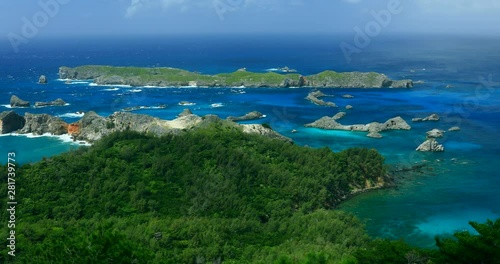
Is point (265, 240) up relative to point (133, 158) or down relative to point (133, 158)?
down

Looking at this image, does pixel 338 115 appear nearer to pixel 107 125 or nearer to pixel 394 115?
pixel 394 115

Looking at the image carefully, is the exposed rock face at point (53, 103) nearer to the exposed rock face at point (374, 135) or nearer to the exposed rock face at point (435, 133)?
the exposed rock face at point (374, 135)

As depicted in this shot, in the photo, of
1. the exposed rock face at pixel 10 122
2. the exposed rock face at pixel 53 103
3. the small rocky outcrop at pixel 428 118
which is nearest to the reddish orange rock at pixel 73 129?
the exposed rock face at pixel 10 122

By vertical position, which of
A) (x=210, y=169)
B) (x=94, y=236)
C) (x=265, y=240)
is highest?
(x=94, y=236)

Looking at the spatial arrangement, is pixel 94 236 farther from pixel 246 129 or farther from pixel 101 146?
pixel 246 129

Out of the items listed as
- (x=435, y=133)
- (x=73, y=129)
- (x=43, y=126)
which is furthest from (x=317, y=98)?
(x=43, y=126)

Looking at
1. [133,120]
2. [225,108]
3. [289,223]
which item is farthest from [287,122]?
[289,223]

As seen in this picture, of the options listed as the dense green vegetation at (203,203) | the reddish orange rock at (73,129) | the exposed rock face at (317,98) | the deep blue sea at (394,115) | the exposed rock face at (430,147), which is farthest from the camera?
the exposed rock face at (317,98)
